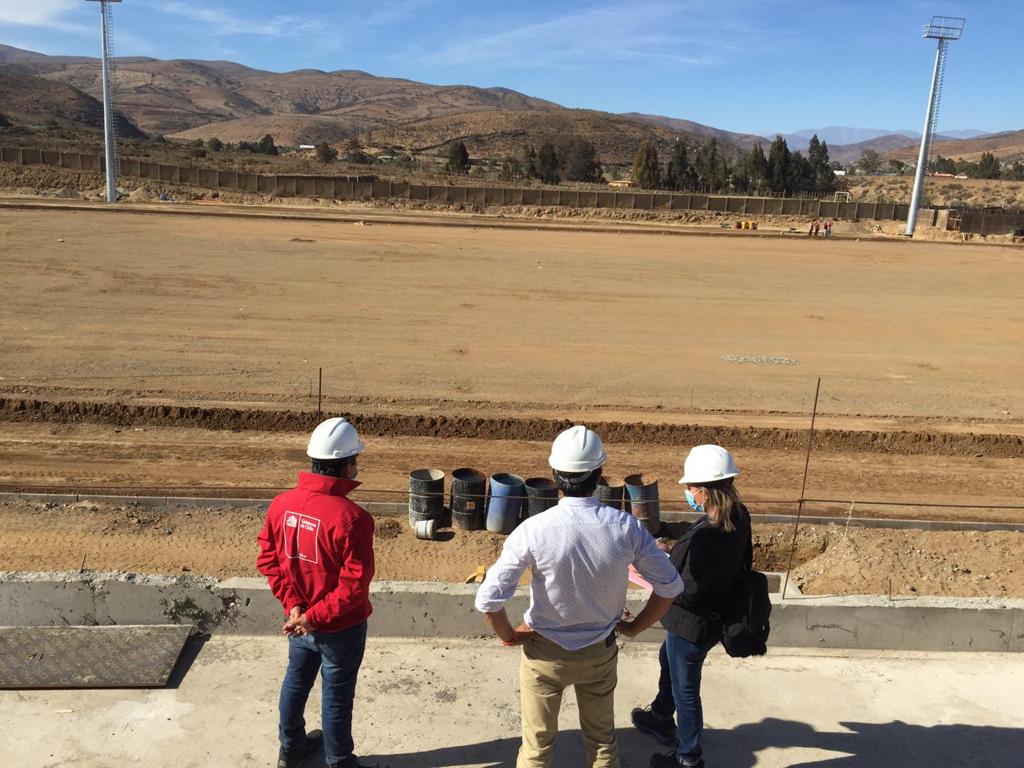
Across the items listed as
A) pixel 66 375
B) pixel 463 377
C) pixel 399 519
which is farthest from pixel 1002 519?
pixel 66 375

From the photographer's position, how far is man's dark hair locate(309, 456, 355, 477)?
364 centimetres

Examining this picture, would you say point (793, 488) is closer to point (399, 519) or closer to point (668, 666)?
point (399, 519)

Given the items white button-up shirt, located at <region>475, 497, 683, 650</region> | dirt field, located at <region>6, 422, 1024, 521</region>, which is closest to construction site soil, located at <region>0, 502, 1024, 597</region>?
dirt field, located at <region>6, 422, 1024, 521</region>

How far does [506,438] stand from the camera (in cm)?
1189

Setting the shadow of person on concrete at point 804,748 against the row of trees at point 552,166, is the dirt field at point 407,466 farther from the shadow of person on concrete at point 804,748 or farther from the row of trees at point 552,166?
the row of trees at point 552,166

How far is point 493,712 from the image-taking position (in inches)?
182

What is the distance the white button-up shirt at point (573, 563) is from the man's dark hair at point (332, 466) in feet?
2.79

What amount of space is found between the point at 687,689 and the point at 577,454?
1479 mm

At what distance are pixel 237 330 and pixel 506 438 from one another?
8.02m

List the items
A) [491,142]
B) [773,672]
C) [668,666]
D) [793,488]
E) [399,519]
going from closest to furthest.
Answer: [668,666] → [773,672] → [399,519] → [793,488] → [491,142]

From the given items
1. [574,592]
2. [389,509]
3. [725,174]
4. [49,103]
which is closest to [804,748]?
[574,592]

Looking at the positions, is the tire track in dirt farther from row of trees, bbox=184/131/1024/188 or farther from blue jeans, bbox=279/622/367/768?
row of trees, bbox=184/131/1024/188

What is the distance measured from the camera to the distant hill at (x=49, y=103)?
146125mm

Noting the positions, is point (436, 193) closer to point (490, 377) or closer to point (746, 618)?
point (490, 377)
